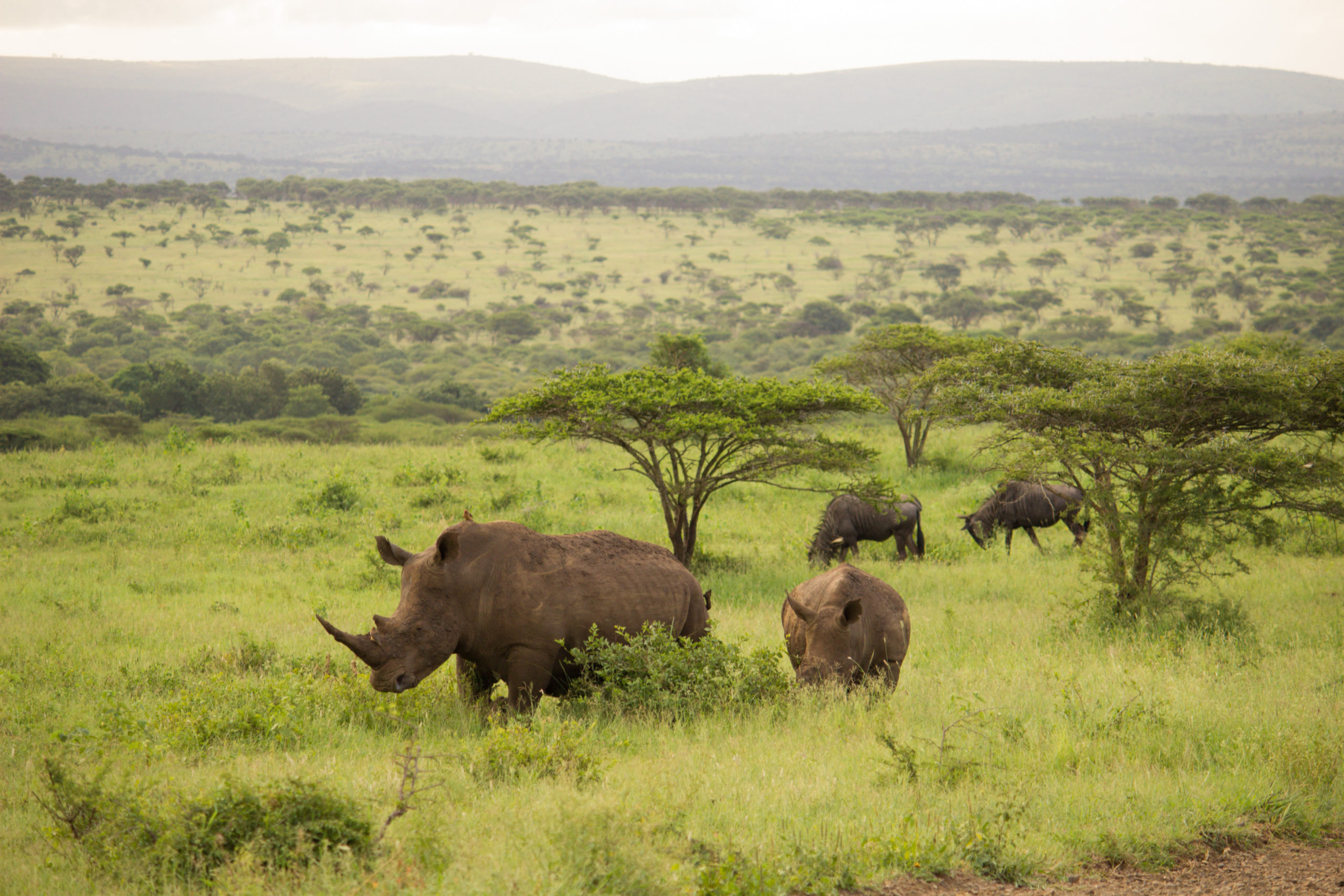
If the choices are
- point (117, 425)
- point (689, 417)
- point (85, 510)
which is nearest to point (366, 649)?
point (689, 417)

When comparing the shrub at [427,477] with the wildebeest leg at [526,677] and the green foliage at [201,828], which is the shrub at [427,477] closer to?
the wildebeest leg at [526,677]

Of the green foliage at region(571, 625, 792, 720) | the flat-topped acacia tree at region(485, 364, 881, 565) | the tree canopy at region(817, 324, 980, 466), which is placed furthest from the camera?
the tree canopy at region(817, 324, 980, 466)

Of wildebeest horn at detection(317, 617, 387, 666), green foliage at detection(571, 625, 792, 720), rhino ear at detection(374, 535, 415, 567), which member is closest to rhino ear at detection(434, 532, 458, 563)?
rhino ear at detection(374, 535, 415, 567)

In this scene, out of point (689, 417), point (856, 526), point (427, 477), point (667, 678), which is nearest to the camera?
point (667, 678)

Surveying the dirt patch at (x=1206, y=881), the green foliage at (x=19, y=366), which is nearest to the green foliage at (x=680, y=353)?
the dirt patch at (x=1206, y=881)

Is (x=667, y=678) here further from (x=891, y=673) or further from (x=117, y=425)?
(x=117, y=425)

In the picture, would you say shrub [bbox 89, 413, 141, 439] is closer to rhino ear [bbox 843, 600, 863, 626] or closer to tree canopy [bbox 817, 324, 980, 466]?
tree canopy [bbox 817, 324, 980, 466]

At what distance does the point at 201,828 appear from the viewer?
5.04 m

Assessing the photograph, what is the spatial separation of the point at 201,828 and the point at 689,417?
10.5m

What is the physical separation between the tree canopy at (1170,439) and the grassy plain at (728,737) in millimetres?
1249

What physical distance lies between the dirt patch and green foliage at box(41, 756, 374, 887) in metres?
2.94

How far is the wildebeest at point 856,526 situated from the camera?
58.9 ft

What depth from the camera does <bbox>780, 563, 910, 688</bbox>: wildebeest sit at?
8.30 m

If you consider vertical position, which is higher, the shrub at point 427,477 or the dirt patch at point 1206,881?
the dirt patch at point 1206,881
